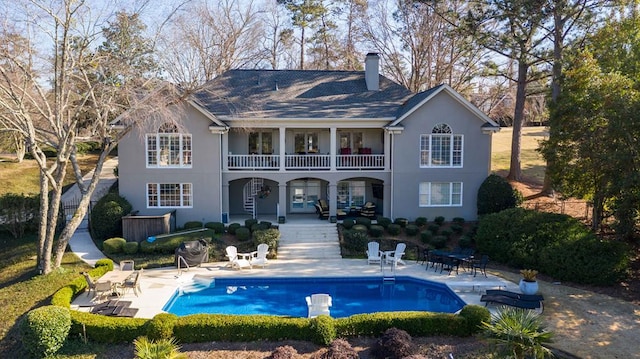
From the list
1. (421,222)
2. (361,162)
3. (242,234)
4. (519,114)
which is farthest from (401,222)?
(519,114)

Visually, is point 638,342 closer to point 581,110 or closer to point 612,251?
point 612,251

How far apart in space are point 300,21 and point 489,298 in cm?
3705

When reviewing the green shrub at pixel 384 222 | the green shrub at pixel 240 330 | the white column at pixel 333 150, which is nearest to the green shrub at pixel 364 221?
the green shrub at pixel 384 222

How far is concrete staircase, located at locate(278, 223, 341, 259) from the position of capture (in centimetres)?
2284

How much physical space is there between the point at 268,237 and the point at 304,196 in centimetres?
738

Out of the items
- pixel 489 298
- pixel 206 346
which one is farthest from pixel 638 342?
pixel 206 346

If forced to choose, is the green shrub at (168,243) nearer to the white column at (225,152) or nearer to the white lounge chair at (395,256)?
the white column at (225,152)

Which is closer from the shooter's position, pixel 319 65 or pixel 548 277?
pixel 548 277

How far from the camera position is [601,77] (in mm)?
19281

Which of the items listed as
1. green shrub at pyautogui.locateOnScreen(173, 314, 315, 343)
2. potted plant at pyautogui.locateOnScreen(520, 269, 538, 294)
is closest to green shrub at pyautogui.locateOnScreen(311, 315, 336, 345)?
green shrub at pyautogui.locateOnScreen(173, 314, 315, 343)

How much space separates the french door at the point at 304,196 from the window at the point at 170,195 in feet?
21.8

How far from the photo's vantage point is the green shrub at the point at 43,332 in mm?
12484

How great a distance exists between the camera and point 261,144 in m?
29.2

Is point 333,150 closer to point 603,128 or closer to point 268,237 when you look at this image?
point 268,237
